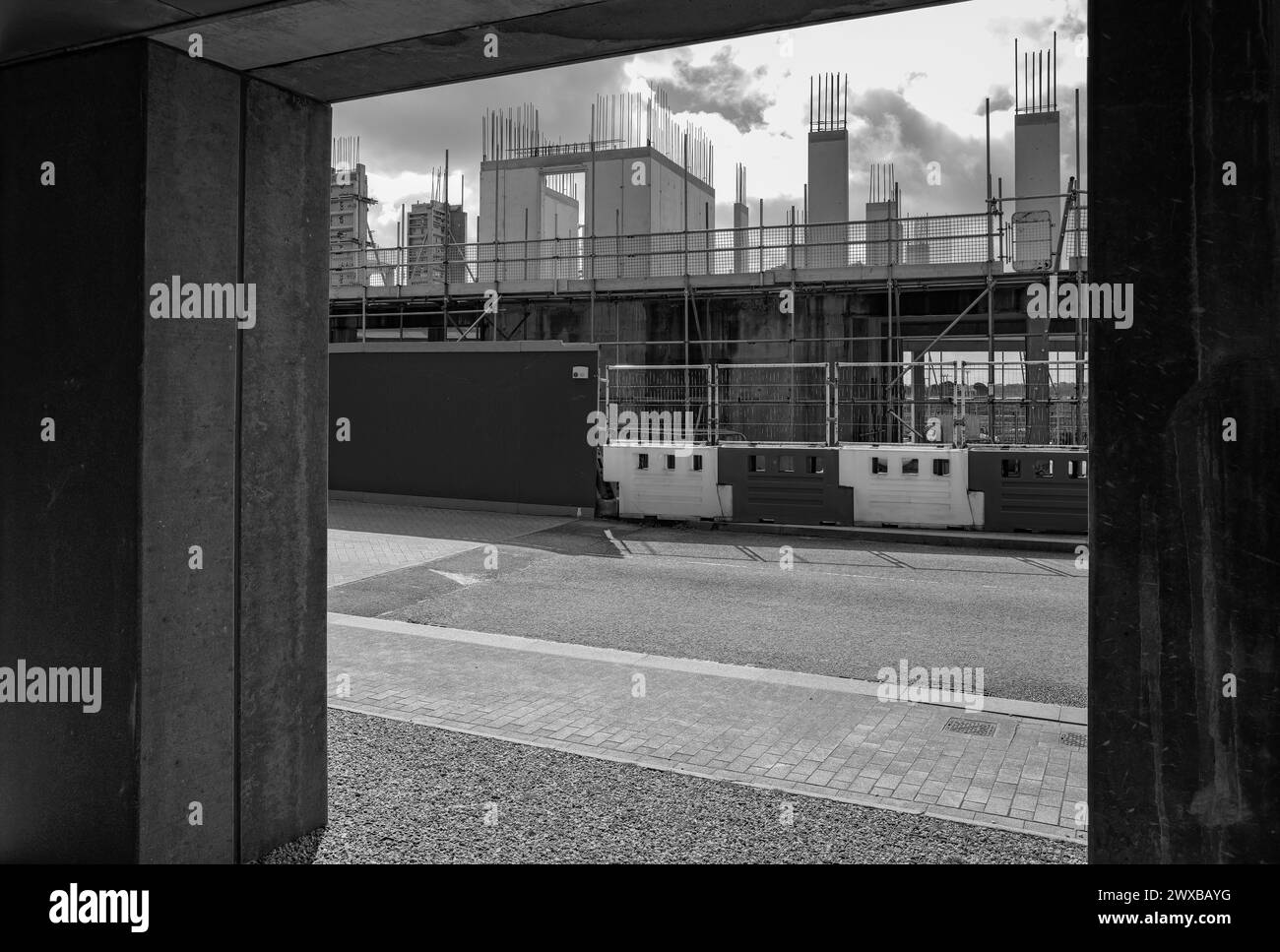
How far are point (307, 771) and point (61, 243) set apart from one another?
2.44 metres

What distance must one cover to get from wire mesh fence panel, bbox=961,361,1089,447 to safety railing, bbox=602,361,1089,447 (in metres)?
0.02

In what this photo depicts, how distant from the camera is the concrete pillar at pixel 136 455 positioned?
3711mm

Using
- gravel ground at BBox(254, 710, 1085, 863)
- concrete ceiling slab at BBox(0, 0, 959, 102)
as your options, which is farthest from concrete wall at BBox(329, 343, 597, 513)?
concrete ceiling slab at BBox(0, 0, 959, 102)

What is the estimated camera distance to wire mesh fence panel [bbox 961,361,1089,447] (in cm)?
1695

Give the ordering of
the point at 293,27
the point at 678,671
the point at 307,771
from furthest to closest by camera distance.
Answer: the point at 678,671
the point at 307,771
the point at 293,27

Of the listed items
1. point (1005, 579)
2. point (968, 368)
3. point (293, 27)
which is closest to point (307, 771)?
point (293, 27)

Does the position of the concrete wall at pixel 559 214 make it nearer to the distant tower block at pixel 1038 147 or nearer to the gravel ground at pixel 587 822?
the distant tower block at pixel 1038 147

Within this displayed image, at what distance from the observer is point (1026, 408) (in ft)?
56.4

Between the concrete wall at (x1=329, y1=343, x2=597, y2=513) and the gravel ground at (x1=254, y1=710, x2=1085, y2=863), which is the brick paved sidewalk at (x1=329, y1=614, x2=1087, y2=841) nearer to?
the gravel ground at (x1=254, y1=710, x2=1085, y2=863)

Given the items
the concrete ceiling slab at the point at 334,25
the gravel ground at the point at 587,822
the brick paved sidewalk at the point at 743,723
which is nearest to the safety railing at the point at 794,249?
the brick paved sidewalk at the point at 743,723

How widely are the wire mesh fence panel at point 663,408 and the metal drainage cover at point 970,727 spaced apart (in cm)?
1217
